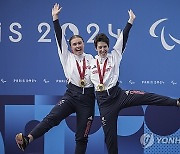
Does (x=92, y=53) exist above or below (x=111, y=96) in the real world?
above

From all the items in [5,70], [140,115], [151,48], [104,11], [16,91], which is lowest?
[140,115]

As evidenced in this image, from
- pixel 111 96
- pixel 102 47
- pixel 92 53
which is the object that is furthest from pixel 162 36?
pixel 111 96

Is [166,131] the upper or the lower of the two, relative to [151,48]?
lower

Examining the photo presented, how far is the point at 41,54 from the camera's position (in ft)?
11.4

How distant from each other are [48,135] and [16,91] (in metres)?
0.60

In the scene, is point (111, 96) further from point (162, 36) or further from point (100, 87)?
point (162, 36)

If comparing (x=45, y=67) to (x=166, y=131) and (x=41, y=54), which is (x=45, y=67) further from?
(x=166, y=131)

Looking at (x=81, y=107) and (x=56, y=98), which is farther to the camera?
(x=56, y=98)

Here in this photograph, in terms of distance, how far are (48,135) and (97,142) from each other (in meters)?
0.55

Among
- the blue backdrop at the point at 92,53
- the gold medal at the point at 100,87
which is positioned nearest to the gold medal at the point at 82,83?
the gold medal at the point at 100,87

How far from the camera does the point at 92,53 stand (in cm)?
346

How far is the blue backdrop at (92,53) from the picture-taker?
11.3 ft

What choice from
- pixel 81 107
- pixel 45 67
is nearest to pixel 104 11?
pixel 45 67

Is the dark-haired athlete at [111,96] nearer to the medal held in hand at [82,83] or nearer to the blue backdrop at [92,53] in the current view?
the medal held in hand at [82,83]
